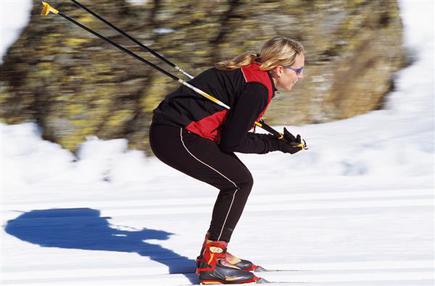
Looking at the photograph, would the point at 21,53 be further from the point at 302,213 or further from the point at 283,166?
the point at 302,213

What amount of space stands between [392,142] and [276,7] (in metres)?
2.01

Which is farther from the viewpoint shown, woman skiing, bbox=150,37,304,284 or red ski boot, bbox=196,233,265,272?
red ski boot, bbox=196,233,265,272

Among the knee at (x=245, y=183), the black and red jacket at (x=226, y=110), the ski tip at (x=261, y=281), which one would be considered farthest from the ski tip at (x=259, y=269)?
the black and red jacket at (x=226, y=110)

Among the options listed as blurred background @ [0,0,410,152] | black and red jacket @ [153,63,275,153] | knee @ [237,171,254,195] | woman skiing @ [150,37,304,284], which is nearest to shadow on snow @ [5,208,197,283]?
woman skiing @ [150,37,304,284]

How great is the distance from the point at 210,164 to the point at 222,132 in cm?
20

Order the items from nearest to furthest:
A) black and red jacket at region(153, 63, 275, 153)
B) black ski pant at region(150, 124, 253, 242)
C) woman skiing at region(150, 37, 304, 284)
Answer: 1. black and red jacket at region(153, 63, 275, 153)
2. woman skiing at region(150, 37, 304, 284)
3. black ski pant at region(150, 124, 253, 242)

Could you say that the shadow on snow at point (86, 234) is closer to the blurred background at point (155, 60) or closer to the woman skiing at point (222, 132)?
the woman skiing at point (222, 132)

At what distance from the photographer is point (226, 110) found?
4.15m

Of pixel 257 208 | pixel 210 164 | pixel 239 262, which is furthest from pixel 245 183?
pixel 257 208

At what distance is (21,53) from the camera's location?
826 cm

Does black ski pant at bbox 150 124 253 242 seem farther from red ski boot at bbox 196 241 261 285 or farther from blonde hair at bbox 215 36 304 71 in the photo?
blonde hair at bbox 215 36 304 71

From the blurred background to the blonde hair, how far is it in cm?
353

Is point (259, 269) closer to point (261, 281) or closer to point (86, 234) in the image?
point (261, 281)

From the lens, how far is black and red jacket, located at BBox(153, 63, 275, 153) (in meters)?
3.99
